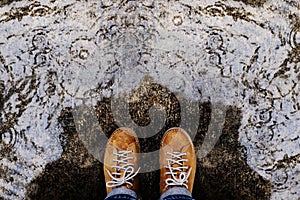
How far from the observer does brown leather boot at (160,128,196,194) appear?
119cm

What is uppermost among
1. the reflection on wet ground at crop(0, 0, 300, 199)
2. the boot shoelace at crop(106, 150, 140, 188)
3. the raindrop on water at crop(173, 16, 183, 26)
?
the raindrop on water at crop(173, 16, 183, 26)

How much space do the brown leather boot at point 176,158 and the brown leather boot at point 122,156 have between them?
0.09 m

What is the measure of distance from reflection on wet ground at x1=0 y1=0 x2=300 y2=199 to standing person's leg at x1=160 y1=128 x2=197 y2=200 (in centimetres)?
4

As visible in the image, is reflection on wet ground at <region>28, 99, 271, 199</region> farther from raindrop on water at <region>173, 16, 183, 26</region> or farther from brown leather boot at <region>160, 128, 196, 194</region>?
raindrop on water at <region>173, 16, 183, 26</region>

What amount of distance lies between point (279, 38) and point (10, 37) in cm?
84

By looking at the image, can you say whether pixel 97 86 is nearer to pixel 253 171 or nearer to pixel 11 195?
pixel 11 195

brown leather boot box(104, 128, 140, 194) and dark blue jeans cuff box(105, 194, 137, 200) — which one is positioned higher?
brown leather boot box(104, 128, 140, 194)

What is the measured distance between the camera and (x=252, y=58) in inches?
46.9

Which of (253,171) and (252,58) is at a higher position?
(252,58)

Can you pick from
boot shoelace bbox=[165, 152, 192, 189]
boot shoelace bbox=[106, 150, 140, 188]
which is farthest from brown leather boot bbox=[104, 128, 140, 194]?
boot shoelace bbox=[165, 152, 192, 189]

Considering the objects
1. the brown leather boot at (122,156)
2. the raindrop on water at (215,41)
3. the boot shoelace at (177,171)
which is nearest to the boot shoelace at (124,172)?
the brown leather boot at (122,156)

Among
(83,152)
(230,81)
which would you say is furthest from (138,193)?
(230,81)

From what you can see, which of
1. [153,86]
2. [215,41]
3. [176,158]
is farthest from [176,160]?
[215,41]

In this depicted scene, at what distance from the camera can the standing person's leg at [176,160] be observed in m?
1.18
